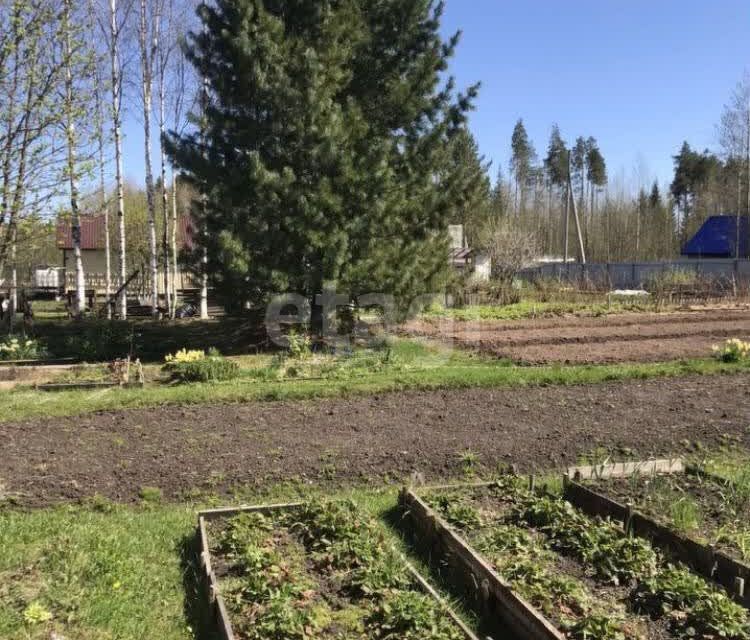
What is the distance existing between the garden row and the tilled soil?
22.6 feet

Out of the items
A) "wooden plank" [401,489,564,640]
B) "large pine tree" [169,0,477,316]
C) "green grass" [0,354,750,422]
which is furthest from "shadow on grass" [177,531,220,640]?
"large pine tree" [169,0,477,316]

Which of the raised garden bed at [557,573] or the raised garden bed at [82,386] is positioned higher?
the raised garden bed at [82,386]

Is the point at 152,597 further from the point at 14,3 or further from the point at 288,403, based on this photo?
the point at 14,3

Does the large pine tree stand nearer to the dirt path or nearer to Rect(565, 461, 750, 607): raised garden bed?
the dirt path

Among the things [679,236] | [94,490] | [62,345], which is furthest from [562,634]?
[679,236]

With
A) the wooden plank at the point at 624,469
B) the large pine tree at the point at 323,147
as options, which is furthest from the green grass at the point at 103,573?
the large pine tree at the point at 323,147

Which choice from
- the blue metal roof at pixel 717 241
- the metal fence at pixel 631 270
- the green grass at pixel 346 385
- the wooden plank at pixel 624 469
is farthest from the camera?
the blue metal roof at pixel 717 241

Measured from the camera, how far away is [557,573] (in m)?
3.86

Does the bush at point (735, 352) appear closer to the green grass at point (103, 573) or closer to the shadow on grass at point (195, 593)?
the green grass at point (103, 573)

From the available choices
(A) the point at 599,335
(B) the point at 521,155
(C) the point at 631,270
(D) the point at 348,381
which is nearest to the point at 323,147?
(D) the point at 348,381

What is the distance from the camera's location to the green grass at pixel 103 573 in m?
3.26

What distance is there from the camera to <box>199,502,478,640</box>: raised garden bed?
10.4ft

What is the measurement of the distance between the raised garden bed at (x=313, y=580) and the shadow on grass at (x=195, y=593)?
101mm

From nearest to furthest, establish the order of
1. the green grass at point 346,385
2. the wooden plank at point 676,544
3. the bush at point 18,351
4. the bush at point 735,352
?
the wooden plank at point 676,544, the green grass at point 346,385, the bush at point 735,352, the bush at point 18,351
